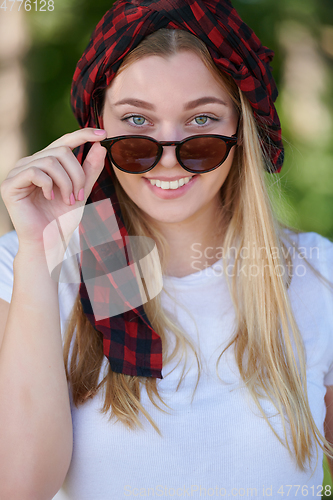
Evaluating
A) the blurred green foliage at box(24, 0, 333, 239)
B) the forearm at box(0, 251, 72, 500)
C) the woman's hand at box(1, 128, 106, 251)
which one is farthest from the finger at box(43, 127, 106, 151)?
the blurred green foliage at box(24, 0, 333, 239)

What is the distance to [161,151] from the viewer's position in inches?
57.0

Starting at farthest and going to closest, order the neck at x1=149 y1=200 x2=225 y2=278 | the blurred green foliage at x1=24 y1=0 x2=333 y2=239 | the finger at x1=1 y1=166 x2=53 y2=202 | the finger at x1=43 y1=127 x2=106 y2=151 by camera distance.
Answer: the blurred green foliage at x1=24 y1=0 x2=333 y2=239 < the neck at x1=149 y1=200 x2=225 y2=278 < the finger at x1=43 y1=127 x2=106 y2=151 < the finger at x1=1 y1=166 x2=53 y2=202

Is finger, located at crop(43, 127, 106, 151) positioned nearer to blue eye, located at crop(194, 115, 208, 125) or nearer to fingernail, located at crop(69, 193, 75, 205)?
fingernail, located at crop(69, 193, 75, 205)

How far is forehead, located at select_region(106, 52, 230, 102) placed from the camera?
144 cm

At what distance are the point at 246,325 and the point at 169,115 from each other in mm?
873

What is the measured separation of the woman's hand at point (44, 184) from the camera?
4.27ft

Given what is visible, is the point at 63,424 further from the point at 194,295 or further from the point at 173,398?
the point at 194,295

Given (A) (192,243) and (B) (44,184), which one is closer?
(B) (44,184)

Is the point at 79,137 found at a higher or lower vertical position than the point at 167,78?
lower

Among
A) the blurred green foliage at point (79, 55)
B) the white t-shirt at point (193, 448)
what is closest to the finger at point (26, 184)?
the white t-shirt at point (193, 448)

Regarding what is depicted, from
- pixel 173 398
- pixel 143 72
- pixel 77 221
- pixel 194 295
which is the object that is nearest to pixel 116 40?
pixel 143 72

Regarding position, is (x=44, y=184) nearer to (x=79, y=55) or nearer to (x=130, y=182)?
(x=130, y=182)

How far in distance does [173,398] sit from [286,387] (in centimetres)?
42

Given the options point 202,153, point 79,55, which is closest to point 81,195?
point 202,153
